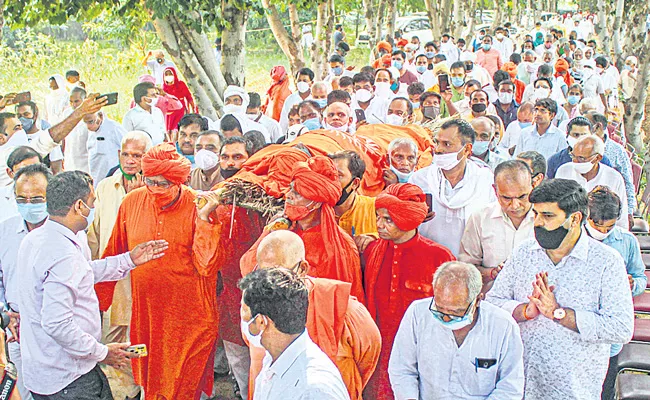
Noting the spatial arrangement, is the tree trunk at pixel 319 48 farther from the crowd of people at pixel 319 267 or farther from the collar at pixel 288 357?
the collar at pixel 288 357

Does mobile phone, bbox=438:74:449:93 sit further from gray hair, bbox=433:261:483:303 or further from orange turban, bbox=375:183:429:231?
gray hair, bbox=433:261:483:303

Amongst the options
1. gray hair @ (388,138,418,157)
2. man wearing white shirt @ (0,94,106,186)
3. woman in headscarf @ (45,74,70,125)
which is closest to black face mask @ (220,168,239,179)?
man wearing white shirt @ (0,94,106,186)

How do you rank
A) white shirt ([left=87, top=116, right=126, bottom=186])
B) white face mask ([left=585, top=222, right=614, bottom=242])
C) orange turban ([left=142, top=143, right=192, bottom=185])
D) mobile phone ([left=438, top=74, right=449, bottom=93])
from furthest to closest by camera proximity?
1. mobile phone ([left=438, top=74, right=449, bottom=93])
2. white shirt ([left=87, top=116, right=126, bottom=186])
3. orange turban ([left=142, top=143, right=192, bottom=185])
4. white face mask ([left=585, top=222, right=614, bottom=242])

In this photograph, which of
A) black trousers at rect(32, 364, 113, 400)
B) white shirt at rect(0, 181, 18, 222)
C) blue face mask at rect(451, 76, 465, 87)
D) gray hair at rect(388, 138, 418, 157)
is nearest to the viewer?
black trousers at rect(32, 364, 113, 400)

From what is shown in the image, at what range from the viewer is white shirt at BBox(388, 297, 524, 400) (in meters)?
3.39

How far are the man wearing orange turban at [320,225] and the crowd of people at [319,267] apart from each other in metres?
0.01

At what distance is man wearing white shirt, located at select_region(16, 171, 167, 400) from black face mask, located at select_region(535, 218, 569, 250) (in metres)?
2.34

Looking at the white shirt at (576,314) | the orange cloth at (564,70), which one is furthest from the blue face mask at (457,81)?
the white shirt at (576,314)

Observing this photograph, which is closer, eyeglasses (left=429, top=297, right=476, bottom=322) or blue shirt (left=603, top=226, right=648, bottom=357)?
eyeglasses (left=429, top=297, right=476, bottom=322)

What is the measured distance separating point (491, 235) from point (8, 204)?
10.7ft

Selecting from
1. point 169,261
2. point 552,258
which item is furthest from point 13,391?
point 552,258

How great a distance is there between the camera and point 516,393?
336 centimetres

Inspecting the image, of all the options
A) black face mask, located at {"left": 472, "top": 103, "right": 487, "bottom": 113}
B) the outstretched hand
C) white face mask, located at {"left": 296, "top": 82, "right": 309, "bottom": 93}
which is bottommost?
the outstretched hand

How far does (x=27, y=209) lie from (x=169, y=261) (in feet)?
3.22
